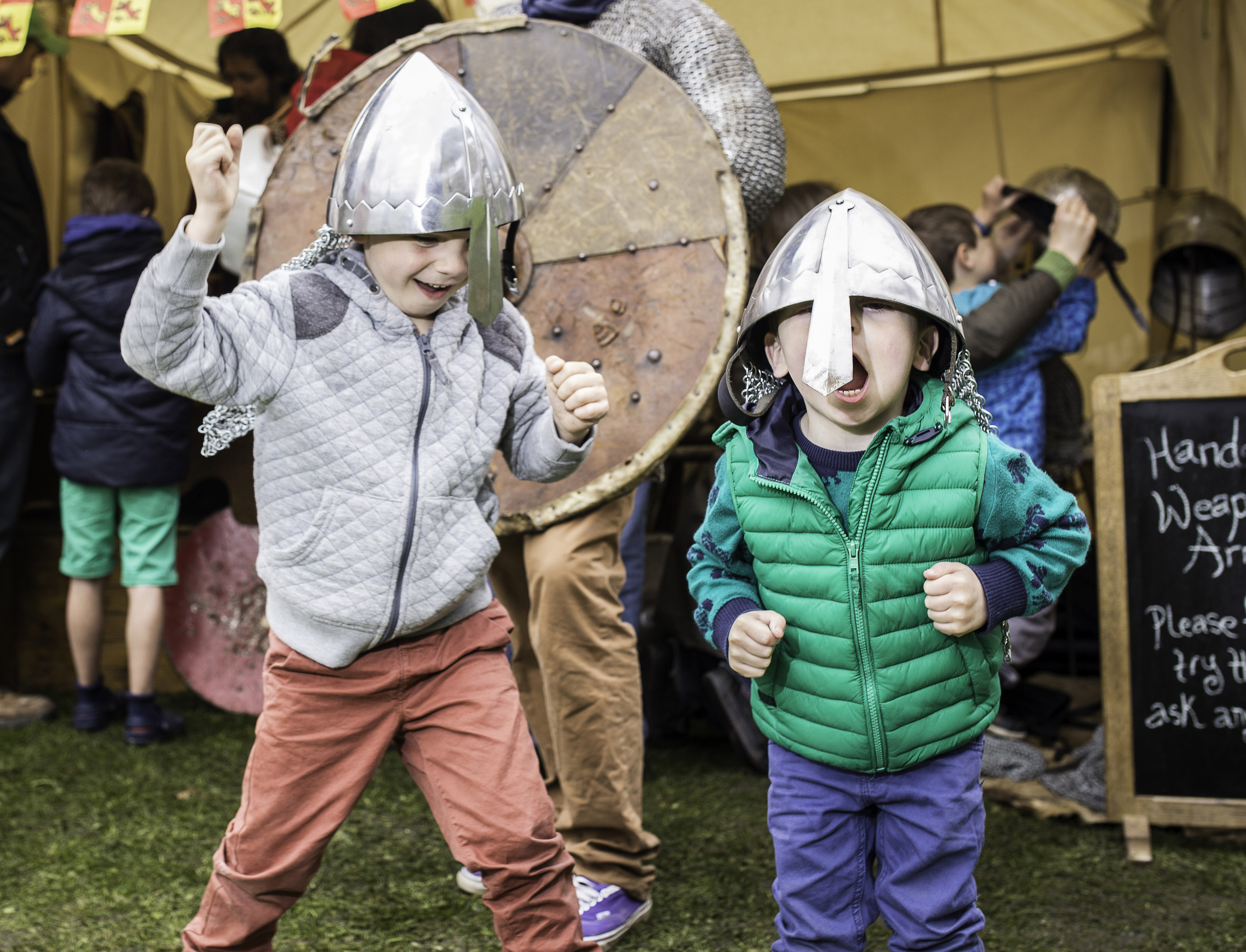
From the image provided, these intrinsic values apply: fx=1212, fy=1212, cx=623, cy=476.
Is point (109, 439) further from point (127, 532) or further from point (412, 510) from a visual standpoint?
point (412, 510)

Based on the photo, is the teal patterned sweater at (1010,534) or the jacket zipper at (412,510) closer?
the teal patterned sweater at (1010,534)

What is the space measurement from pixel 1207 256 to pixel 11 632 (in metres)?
4.81

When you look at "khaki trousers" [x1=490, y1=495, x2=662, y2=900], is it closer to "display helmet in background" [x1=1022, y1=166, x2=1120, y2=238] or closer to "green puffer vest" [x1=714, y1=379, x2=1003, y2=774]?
"green puffer vest" [x1=714, y1=379, x2=1003, y2=774]

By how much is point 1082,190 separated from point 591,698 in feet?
8.87

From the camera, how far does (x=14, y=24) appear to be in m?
3.51

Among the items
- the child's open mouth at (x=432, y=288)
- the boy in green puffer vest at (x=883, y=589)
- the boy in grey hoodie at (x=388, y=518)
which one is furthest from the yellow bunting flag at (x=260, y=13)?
the boy in green puffer vest at (x=883, y=589)

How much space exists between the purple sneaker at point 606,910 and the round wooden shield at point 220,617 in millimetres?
2066

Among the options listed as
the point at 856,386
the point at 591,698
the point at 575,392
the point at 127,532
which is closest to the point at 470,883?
the point at 591,698

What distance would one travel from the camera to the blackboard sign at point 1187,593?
2844mm

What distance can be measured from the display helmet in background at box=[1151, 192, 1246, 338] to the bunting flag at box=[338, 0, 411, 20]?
3104 mm

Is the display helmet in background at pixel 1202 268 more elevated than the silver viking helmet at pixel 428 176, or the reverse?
the silver viking helmet at pixel 428 176

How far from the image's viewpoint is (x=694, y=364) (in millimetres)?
2363

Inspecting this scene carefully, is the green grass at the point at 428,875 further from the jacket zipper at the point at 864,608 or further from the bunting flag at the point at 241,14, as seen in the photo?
the bunting flag at the point at 241,14

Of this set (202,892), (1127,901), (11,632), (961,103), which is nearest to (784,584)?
(1127,901)
